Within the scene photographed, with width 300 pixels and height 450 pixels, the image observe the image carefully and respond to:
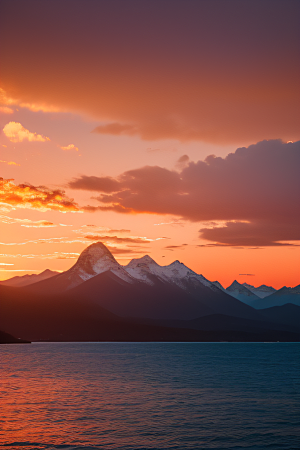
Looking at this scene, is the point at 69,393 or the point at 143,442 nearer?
the point at 143,442

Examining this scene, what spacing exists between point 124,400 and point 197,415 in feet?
49.6

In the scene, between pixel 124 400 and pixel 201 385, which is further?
pixel 201 385

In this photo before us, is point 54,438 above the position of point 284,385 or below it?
above

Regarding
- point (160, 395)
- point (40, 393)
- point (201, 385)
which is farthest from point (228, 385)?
point (40, 393)

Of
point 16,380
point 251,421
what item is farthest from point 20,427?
point 16,380

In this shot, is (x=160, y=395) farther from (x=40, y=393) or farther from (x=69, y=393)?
(x=40, y=393)

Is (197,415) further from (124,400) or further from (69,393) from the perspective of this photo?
(69,393)

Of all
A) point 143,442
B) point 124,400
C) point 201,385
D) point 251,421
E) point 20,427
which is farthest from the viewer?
point 201,385

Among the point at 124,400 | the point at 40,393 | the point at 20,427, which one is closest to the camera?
the point at 20,427

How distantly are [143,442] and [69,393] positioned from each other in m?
36.1

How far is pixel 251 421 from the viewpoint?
167 feet

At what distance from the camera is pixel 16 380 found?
9069cm

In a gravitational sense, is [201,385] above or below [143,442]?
below

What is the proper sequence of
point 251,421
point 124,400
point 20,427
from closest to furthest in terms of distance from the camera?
point 20,427 → point 251,421 → point 124,400
